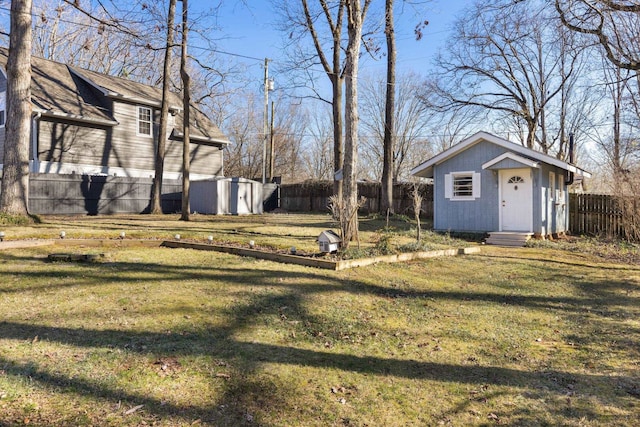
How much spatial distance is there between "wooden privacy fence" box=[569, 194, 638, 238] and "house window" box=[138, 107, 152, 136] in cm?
1949

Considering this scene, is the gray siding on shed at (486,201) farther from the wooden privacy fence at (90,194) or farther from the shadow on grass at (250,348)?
the wooden privacy fence at (90,194)

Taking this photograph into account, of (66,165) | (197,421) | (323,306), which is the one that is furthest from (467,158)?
(66,165)

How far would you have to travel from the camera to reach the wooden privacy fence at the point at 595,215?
49.3ft

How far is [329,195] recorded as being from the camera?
25.7 metres

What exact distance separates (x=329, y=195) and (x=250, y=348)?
71.8 ft

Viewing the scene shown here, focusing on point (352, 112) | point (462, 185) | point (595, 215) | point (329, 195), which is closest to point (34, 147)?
point (352, 112)

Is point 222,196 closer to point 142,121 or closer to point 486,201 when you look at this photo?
point 142,121

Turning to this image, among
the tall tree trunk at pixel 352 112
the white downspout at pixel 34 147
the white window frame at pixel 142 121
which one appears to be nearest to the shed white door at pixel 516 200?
the tall tree trunk at pixel 352 112

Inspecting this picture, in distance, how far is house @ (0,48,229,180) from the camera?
17.9 meters

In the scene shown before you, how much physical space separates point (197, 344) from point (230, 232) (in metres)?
7.59

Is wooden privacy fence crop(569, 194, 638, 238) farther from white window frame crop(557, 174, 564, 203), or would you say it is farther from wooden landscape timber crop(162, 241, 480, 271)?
wooden landscape timber crop(162, 241, 480, 271)

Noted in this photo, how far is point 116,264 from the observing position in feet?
21.9

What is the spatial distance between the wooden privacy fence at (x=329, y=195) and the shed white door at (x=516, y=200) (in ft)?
25.2

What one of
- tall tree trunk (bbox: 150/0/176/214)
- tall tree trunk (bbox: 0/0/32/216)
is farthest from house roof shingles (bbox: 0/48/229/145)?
tall tree trunk (bbox: 0/0/32/216)
